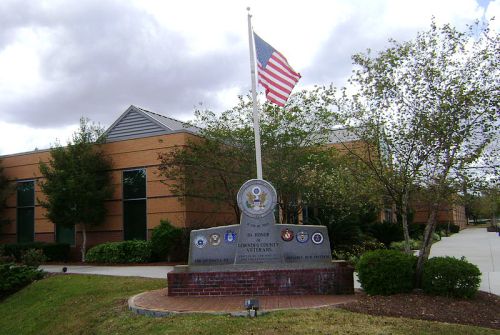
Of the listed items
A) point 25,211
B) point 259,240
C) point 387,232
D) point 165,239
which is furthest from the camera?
point 25,211

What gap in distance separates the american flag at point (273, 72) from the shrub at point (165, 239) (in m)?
8.97

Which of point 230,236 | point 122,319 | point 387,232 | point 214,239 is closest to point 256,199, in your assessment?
point 230,236

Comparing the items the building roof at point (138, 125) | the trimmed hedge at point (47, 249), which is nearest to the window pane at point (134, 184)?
the building roof at point (138, 125)

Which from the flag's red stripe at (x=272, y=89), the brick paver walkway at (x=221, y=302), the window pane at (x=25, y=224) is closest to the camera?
the brick paver walkway at (x=221, y=302)

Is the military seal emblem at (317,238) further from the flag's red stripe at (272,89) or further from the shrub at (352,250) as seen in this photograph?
the shrub at (352,250)

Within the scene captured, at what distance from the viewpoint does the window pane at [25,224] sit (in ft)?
84.5

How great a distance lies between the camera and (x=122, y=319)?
8.90m

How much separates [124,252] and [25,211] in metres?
8.90

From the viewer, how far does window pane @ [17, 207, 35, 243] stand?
25.8 metres

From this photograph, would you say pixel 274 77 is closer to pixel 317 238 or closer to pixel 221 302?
pixel 317 238

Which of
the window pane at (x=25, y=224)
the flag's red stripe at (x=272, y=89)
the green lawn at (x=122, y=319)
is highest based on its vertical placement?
the flag's red stripe at (x=272, y=89)

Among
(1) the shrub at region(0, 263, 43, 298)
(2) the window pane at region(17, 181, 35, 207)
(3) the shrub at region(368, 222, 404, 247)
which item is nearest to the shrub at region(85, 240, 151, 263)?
(1) the shrub at region(0, 263, 43, 298)

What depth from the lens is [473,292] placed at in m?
9.27

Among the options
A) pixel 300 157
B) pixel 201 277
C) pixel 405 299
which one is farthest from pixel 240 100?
pixel 405 299
